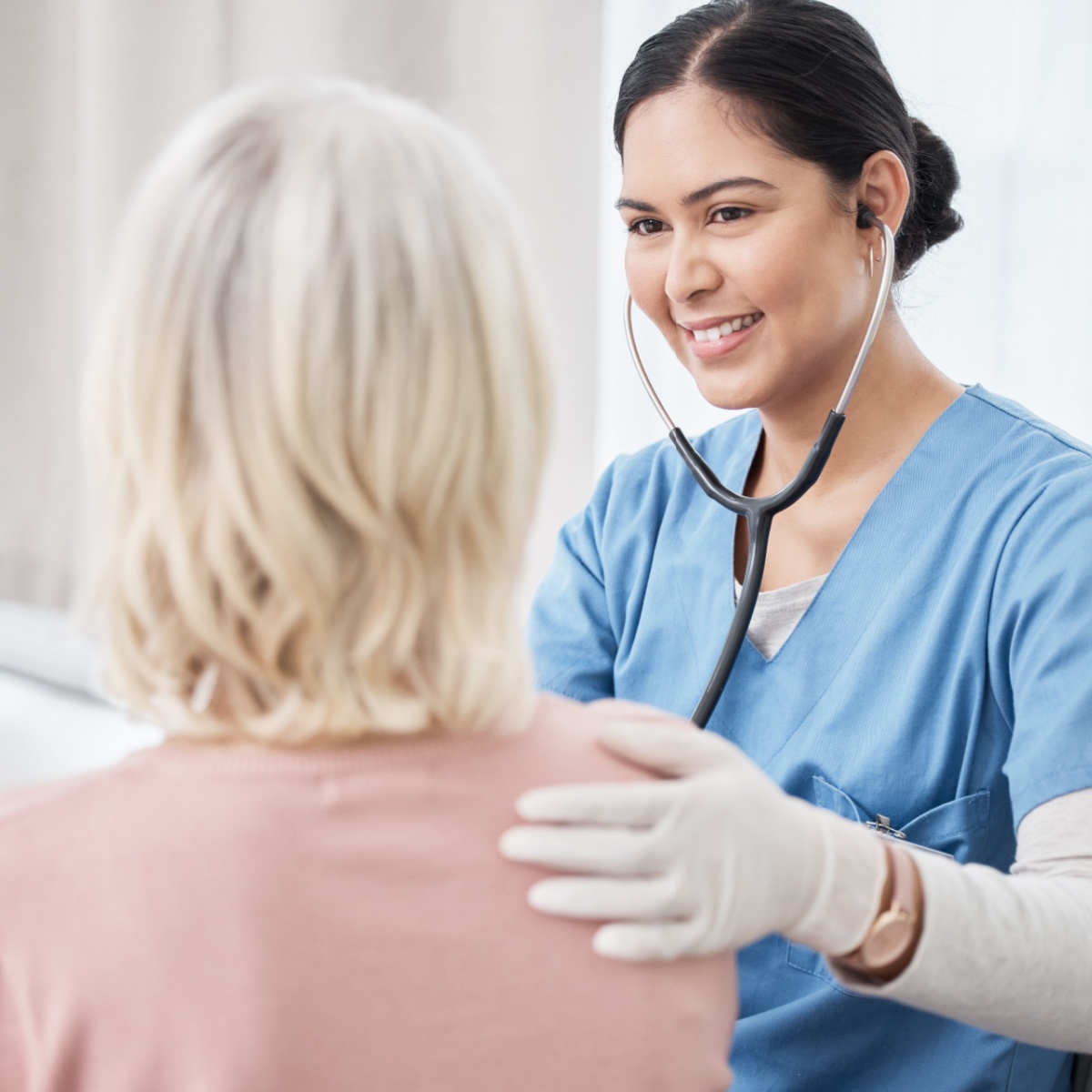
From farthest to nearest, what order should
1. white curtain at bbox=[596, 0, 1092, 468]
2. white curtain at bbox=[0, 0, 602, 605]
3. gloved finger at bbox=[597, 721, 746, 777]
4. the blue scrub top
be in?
white curtain at bbox=[0, 0, 602, 605] → white curtain at bbox=[596, 0, 1092, 468] → the blue scrub top → gloved finger at bbox=[597, 721, 746, 777]

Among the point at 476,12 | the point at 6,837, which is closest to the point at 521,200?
the point at 476,12

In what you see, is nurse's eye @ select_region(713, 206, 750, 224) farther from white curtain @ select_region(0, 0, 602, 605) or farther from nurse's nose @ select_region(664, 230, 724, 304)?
white curtain @ select_region(0, 0, 602, 605)

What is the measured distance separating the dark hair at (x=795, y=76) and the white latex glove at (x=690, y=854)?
0.61 meters

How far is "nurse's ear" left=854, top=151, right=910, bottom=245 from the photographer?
1.11 m

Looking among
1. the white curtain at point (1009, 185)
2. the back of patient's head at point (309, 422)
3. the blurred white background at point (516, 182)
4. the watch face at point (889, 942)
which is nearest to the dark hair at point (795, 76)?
the blurred white background at point (516, 182)

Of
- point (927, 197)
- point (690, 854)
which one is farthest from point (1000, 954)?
point (927, 197)

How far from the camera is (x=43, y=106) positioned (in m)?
2.38

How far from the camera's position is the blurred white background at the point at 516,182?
5.00ft

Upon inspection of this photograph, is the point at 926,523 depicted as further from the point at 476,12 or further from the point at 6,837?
the point at 476,12

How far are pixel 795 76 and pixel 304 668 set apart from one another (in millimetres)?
760

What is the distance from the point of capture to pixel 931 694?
3.27 feet

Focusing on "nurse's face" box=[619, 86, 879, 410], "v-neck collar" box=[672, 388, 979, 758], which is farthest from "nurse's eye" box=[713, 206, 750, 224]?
"v-neck collar" box=[672, 388, 979, 758]

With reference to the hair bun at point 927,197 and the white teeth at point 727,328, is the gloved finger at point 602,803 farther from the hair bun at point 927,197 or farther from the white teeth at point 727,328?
the hair bun at point 927,197

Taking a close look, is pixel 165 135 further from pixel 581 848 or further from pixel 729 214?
pixel 581 848
